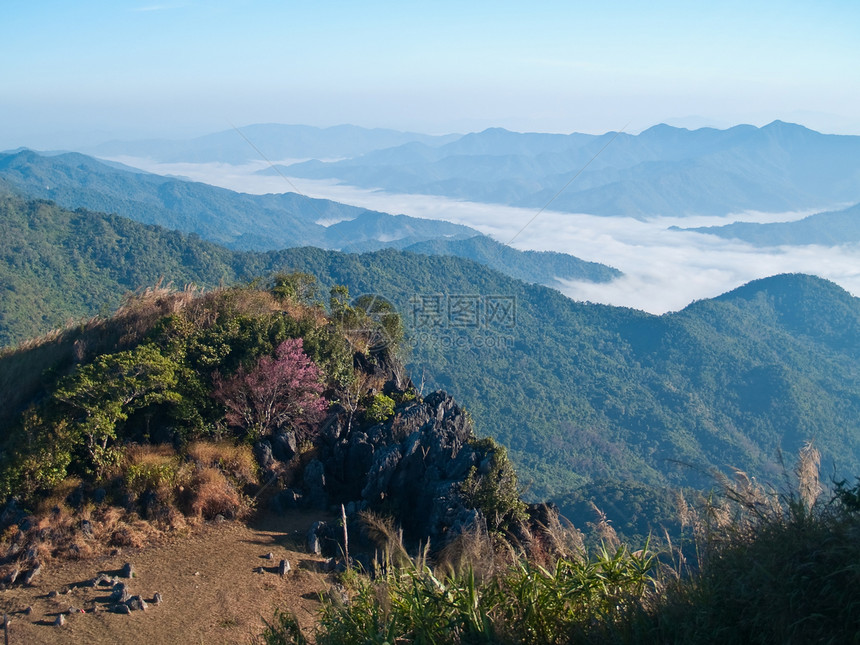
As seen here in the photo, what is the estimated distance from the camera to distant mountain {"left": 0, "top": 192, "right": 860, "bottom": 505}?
58.5 meters

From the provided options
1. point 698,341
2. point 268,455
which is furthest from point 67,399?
point 698,341

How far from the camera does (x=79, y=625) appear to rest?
8242mm

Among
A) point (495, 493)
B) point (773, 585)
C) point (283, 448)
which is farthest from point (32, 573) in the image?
point (773, 585)

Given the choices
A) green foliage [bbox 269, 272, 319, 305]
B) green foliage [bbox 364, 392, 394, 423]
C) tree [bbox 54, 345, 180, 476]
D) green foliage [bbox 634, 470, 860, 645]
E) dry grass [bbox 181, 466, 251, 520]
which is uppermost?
green foliage [bbox 269, 272, 319, 305]

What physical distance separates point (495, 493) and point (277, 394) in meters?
5.07

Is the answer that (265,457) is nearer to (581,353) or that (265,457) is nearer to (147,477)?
(147,477)

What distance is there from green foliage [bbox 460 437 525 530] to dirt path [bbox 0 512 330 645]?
279cm

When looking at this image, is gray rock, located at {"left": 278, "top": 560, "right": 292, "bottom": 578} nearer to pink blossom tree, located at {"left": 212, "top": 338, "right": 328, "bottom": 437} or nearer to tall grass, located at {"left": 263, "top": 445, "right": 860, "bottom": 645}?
pink blossom tree, located at {"left": 212, "top": 338, "right": 328, "bottom": 437}

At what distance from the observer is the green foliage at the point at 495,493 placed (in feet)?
34.7

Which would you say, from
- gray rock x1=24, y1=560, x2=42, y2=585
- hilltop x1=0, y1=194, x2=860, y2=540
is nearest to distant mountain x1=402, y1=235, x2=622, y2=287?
hilltop x1=0, y1=194, x2=860, y2=540

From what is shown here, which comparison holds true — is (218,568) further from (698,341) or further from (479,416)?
(698,341)

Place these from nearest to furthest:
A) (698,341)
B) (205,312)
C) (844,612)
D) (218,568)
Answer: (844,612) < (218,568) < (205,312) < (698,341)

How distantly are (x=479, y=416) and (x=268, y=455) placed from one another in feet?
161

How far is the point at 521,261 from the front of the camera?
14862 centimetres
